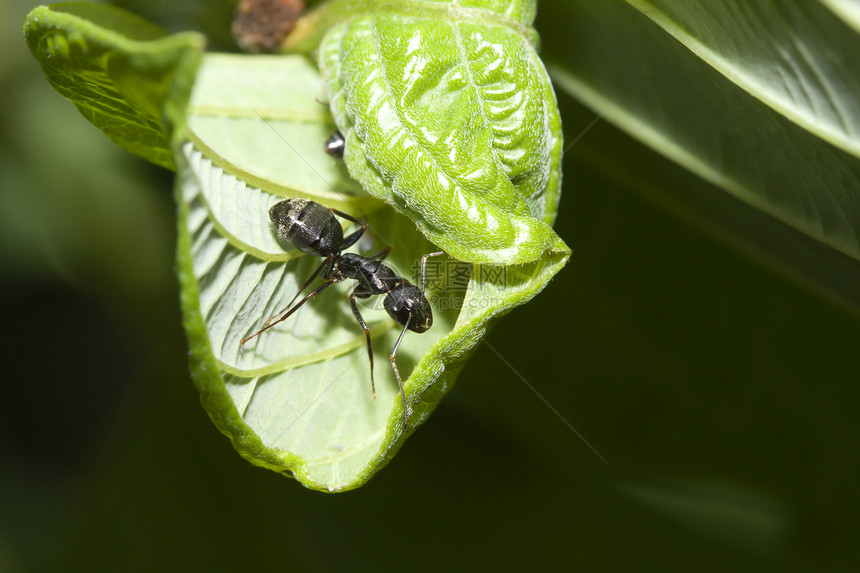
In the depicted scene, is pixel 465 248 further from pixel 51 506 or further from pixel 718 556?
pixel 51 506

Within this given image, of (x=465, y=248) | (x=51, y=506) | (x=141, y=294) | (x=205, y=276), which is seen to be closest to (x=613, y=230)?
(x=465, y=248)

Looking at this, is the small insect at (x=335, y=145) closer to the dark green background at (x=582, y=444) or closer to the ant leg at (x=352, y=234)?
the ant leg at (x=352, y=234)

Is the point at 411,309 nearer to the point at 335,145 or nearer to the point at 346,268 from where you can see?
the point at 346,268

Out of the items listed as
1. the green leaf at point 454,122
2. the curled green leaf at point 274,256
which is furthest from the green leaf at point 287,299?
the green leaf at point 454,122

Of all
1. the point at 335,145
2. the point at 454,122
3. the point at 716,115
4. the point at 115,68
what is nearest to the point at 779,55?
the point at 716,115

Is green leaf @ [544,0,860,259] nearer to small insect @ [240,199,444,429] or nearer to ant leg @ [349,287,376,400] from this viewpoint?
small insect @ [240,199,444,429]

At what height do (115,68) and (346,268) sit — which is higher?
(115,68)
